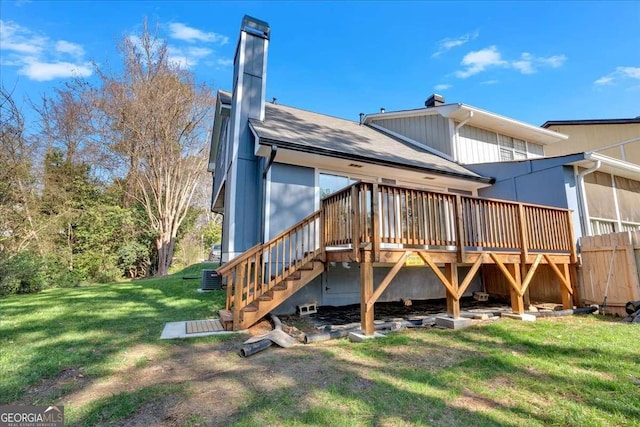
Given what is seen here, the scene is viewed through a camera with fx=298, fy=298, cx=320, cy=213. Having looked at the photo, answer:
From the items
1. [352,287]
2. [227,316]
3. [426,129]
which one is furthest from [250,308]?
[426,129]

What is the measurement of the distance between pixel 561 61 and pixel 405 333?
1480 centimetres

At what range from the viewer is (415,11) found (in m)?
11.8

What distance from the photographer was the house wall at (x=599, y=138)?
44.9 ft

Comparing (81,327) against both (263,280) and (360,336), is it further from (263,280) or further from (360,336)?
(360,336)

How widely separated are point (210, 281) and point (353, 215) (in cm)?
637

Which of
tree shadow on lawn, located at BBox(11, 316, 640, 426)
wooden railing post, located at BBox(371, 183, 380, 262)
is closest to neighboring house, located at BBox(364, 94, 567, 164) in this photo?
wooden railing post, located at BBox(371, 183, 380, 262)

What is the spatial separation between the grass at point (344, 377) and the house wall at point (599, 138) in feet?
41.9

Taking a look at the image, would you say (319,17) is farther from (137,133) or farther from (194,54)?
(137,133)

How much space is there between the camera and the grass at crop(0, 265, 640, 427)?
2641mm

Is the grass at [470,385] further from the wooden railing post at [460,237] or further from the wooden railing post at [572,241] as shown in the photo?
the wooden railing post at [572,241]

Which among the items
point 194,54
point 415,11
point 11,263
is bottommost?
point 11,263

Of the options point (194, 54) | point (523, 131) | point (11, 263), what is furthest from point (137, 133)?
point (523, 131)

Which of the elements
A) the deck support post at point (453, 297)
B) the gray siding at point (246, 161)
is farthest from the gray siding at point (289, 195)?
the deck support post at point (453, 297)

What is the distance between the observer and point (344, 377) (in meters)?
3.41
